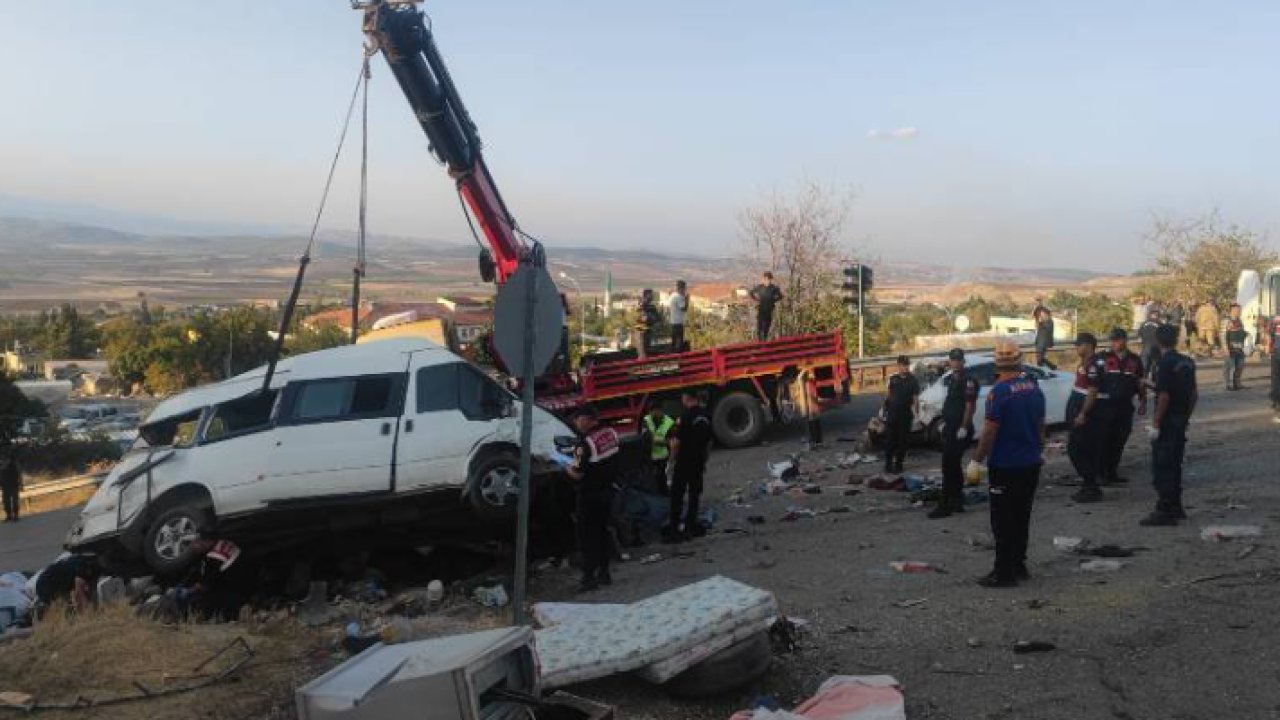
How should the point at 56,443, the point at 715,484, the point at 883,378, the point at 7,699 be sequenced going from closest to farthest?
the point at 7,699 < the point at 715,484 < the point at 883,378 < the point at 56,443

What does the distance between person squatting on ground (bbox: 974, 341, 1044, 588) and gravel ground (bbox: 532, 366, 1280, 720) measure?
26cm

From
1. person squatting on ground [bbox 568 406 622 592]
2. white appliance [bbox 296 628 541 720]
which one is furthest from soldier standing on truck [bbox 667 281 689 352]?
white appliance [bbox 296 628 541 720]

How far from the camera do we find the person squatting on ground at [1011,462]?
7.17m

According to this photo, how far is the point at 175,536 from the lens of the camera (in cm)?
929

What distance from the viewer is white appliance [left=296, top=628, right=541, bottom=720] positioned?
12.4ft

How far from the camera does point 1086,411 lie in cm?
1034

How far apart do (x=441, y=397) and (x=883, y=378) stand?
1516cm

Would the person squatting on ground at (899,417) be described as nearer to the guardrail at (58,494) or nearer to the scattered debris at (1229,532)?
the scattered debris at (1229,532)

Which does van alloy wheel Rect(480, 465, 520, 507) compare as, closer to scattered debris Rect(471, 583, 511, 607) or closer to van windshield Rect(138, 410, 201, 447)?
scattered debris Rect(471, 583, 511, 607)

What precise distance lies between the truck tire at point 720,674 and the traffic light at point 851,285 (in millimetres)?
15894

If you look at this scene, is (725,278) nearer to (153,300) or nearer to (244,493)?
(244,493)

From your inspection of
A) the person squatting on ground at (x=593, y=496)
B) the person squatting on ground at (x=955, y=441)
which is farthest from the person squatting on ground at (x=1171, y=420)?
the person squatting on ground at (x=593, y=496)

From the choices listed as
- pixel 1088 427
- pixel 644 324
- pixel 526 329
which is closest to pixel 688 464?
pixel 1088 427

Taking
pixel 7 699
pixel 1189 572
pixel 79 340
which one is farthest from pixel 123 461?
pixel 79 340
